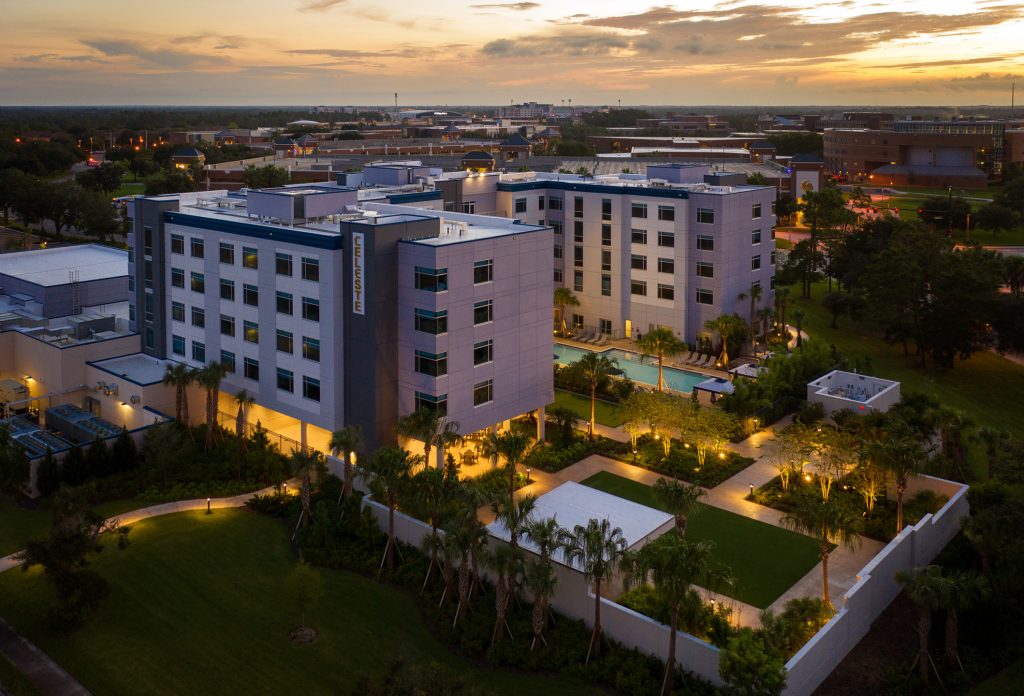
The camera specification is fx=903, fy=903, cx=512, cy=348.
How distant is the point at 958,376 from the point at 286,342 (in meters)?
48.5

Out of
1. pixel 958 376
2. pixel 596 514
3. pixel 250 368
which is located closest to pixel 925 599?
pixel 596 514

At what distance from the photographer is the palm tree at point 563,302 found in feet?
250

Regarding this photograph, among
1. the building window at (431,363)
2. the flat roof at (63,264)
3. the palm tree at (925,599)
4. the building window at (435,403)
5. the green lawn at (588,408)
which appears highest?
the flat roof at (63,264)

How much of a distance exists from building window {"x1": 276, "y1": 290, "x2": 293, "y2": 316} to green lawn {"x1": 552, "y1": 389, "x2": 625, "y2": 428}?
63.5 feet

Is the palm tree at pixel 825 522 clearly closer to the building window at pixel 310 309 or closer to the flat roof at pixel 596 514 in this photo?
the flat roof at pixel 596 514

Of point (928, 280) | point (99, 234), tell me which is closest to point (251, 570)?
point (928, 280)

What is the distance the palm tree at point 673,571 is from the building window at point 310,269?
79.3ft

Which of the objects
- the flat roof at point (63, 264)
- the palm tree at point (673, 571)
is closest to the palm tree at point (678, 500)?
the palm tree at point (673, 571)

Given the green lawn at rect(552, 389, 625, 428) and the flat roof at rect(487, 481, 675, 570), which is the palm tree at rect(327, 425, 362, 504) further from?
the green lawn at rect(552, 389, 625, 428)

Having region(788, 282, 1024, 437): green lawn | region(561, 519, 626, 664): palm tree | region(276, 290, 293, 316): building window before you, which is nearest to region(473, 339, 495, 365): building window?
region(276, 290, 293, 316): building window

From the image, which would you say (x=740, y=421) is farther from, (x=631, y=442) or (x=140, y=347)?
(x=140, y=347)

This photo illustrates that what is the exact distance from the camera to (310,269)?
47094 millimetres

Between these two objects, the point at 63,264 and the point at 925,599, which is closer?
the point at 925,599

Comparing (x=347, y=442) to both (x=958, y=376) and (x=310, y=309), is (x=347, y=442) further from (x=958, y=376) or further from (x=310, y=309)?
(x=958, y=376)
